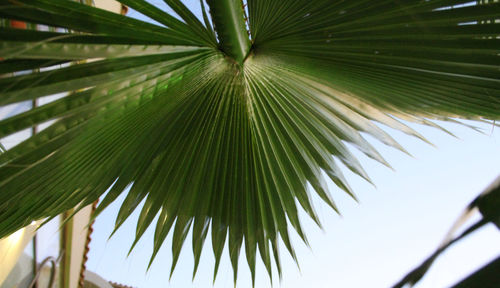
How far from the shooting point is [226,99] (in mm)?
1579

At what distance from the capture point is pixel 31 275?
3.47m

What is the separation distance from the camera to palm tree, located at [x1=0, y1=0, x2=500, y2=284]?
1.03m

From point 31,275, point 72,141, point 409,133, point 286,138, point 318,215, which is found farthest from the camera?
point 31,275

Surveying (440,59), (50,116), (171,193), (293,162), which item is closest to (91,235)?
(171,193)

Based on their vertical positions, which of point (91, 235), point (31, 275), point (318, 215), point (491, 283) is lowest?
point (91, 235)

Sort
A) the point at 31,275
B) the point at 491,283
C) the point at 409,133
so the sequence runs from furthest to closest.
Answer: the point at 31,275 → the point at 409,133 → the point at 491,283

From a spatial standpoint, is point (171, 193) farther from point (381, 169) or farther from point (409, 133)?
point (409, 133)

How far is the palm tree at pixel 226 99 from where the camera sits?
1033 mm

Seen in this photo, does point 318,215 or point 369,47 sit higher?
point 369,47

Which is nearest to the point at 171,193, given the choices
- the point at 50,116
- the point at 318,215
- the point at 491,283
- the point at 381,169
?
the point at 318,215

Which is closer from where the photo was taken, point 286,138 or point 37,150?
point 37,150

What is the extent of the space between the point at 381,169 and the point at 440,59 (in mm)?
579

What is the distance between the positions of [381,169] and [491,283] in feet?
5.38

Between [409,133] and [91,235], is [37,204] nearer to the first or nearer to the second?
[409,133]
